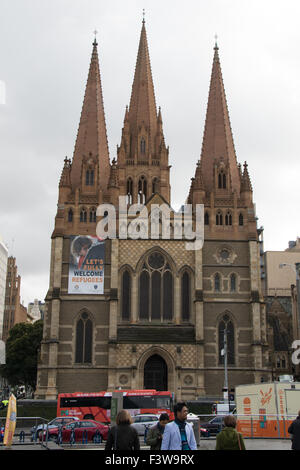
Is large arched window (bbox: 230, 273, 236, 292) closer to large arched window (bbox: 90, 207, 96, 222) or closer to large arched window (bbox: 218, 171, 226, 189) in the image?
large arched window (bbox: 218, 171, 226, 189)

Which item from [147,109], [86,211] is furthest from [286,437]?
[147,109]

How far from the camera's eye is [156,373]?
44969 millimetres

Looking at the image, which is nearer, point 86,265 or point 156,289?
point 86,265

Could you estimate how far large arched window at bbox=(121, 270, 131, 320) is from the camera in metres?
46.2

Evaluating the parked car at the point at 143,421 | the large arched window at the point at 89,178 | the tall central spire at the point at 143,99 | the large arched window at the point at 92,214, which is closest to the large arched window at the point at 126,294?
the large arched window at the point at 92,214

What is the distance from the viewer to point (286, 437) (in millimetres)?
20766

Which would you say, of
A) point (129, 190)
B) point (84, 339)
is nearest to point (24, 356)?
point (84, 339)

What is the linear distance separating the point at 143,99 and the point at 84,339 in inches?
945

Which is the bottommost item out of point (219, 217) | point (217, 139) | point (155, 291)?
point (155, 291)

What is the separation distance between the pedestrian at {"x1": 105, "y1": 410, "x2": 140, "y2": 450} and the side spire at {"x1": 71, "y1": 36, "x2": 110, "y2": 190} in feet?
138

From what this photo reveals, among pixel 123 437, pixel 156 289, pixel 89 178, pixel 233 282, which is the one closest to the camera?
pixel 123 437

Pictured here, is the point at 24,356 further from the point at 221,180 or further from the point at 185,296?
the point at 221,180
